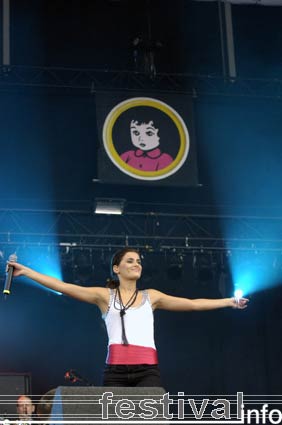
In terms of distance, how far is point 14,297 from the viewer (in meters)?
10.2

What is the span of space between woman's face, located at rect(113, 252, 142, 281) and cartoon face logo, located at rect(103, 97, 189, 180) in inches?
176

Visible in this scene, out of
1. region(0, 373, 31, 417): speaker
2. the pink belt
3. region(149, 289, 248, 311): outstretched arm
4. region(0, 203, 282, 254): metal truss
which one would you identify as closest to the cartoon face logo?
region(0, 203, 282, 254): metal truss

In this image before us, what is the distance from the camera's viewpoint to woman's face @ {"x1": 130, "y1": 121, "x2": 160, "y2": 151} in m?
9.35

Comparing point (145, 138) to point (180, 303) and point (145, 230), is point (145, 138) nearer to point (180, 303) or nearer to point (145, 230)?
point (145, 230)

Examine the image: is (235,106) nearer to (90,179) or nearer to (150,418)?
(90,179)

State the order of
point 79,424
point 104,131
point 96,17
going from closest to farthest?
point 79,424 → point 104,131 → point 96,17

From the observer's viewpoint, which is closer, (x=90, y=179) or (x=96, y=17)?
(x=90, y=179)

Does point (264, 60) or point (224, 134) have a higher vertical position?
point (264, 60)

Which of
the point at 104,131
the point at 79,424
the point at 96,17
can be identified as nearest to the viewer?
the point at 79,424

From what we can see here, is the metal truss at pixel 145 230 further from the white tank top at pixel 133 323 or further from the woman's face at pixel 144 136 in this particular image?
the white tank top at pixel 133 323

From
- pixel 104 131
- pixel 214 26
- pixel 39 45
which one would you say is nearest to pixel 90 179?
pixel 104 131

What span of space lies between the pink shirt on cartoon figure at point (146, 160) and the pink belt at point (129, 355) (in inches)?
193

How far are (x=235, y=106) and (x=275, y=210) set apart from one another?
1.32 metres

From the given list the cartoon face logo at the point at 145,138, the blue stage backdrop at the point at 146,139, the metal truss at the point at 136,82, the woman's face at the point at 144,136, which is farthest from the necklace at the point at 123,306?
the metal truss at the point at 136,82
